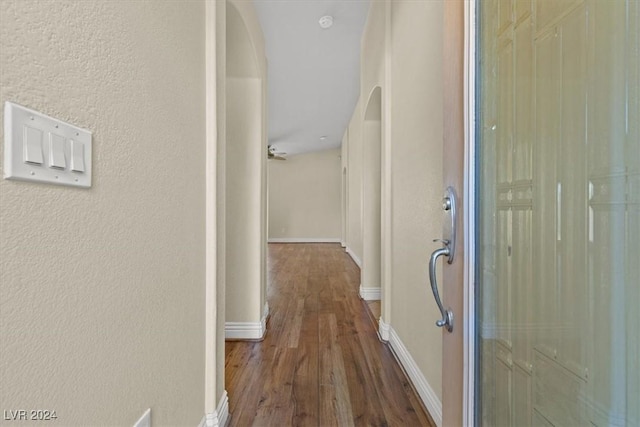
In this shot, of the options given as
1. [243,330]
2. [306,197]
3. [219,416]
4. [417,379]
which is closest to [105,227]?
[219,416]

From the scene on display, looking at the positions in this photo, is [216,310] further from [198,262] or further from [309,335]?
[309,335]

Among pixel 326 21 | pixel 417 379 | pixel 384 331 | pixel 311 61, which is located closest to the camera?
pixel 417 379

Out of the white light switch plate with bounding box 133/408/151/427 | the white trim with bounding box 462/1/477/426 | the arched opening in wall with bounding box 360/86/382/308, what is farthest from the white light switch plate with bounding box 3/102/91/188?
the arched opening in wall with bounding box 360/86/382/308

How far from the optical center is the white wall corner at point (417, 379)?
1494 millimetres

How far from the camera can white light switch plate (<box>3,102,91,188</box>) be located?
1.67ft

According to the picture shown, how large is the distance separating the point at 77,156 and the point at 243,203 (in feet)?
6.39

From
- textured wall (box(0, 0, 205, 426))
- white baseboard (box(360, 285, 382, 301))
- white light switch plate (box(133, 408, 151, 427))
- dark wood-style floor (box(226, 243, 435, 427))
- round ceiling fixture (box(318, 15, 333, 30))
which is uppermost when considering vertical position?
round ceiling fixture (box(318, 15, 333, 30))

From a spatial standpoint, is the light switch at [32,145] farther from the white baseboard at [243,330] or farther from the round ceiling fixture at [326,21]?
the round ceiling fixture at [326,21]

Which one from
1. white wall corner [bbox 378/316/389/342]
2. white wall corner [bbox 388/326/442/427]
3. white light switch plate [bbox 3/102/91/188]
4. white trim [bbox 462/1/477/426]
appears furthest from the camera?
white wall corner [bbox 378/316/389/342]

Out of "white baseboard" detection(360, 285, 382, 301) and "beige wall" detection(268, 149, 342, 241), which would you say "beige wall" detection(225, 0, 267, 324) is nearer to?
"white baseboard" detection(360, 285, 382, 301)

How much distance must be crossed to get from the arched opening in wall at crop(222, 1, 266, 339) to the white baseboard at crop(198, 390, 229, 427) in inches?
38.7

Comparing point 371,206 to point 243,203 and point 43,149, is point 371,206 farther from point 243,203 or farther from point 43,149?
point 43,149

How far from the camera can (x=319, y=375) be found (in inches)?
77.1

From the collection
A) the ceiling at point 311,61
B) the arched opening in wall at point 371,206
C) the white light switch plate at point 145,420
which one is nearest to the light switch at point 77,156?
the white light switch plate at point 145,420
